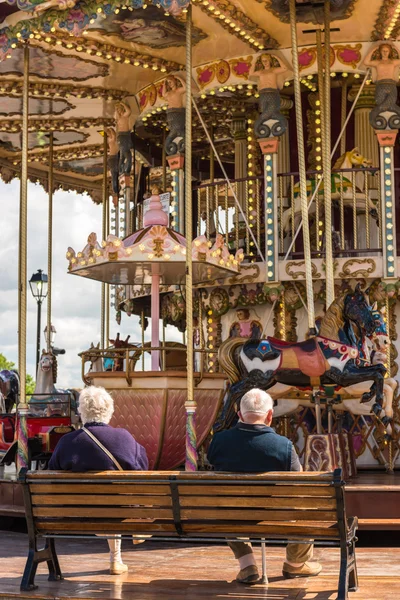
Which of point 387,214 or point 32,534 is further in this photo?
point 387,214

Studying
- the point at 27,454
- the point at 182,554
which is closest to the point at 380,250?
the point at 27,454

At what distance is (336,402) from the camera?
1470 cm

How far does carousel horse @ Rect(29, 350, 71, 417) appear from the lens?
18.0 meters

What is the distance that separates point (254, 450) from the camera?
8.10m

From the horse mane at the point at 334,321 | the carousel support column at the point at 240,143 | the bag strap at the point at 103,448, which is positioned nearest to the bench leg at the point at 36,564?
the bag strap at the point at 103,448

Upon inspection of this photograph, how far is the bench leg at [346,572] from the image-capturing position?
746 centimetres

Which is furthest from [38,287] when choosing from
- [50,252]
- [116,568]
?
[116,568]

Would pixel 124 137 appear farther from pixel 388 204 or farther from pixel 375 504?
pixel 375 504

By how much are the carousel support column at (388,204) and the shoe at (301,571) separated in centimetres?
826

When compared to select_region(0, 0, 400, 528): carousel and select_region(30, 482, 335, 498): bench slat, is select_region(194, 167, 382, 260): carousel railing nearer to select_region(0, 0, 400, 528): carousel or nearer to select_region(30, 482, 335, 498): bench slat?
select_region(0, 0, 400, 528): carousel

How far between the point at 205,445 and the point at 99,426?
7.71m

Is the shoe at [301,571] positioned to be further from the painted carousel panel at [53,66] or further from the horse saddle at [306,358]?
the painted carousel panel at [53,66]

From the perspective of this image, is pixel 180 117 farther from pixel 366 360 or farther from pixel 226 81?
pixel 366 360

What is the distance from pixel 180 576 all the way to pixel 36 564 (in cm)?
121
